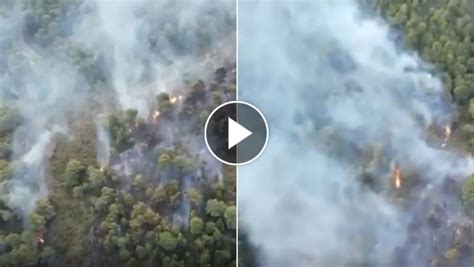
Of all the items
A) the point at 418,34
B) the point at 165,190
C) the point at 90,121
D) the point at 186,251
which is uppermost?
the point at 418,34

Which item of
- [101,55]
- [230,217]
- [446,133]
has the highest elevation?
[101,55]

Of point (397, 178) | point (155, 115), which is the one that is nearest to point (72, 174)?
point (155, 115)

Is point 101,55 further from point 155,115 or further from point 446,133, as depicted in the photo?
point 446,133

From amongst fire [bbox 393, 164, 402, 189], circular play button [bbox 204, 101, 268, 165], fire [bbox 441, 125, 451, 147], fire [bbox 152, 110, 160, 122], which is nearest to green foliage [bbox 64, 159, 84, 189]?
fire [bbox 152, 110, 160, 122]

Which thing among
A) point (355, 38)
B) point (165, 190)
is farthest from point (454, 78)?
point (165, 190)

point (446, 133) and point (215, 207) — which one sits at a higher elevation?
point (446, 133)

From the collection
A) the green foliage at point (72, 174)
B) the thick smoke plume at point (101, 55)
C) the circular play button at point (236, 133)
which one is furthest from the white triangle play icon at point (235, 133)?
the green foliage at point (72, 174)

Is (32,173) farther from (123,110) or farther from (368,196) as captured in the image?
(368,196)

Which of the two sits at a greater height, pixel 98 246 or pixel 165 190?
Result: pixel 165 190

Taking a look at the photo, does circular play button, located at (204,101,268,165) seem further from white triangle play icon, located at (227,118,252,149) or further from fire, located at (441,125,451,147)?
fire, located at (441,125,451,147)
